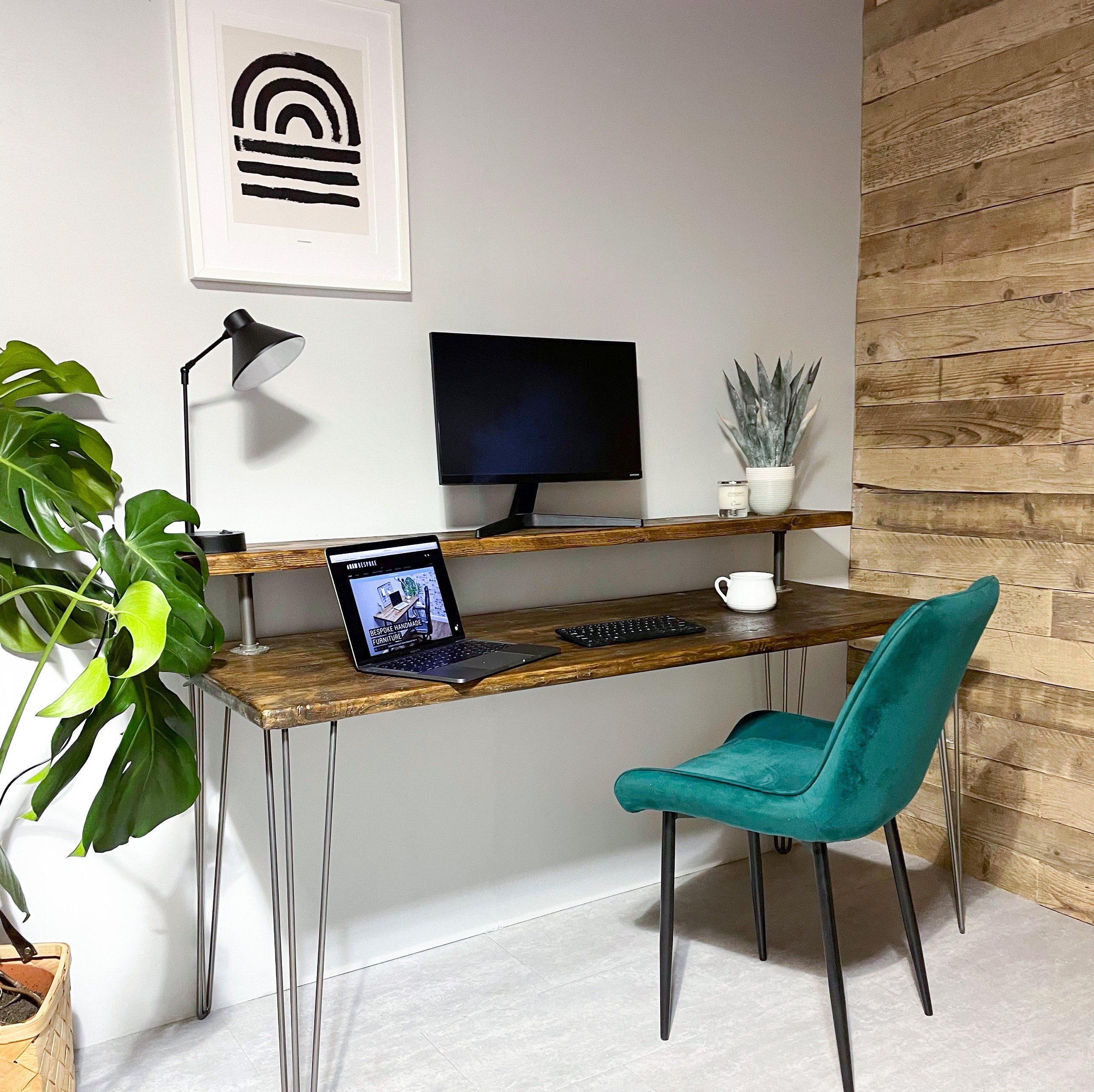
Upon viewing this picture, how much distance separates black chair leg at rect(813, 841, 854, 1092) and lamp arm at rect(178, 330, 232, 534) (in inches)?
49.2

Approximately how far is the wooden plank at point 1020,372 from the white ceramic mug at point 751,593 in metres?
0.77

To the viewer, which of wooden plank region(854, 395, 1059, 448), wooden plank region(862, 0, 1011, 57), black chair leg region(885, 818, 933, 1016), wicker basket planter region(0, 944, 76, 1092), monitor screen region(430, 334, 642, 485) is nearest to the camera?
wicker basket planter region(0, 944, 76, 1092)

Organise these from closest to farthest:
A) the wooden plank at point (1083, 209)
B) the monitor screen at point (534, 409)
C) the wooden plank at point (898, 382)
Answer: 1. the monitor screen at point (534, 409)
2. the wooden plank at point (1083, 209)
3. the wooden plank at point (898, 382)

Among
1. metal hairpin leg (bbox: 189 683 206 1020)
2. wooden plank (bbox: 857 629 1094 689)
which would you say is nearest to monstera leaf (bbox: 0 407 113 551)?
metal hairpin leg (bbox: 189 683 206 1020)

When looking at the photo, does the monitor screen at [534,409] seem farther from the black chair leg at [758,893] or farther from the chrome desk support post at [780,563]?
the black chair leg at [758,893]

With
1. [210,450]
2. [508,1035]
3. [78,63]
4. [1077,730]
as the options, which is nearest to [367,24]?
[78,63]

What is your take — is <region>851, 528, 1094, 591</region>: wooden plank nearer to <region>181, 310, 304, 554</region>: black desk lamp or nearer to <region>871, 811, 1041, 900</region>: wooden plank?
<region>871, 811, 1041, 900</region>: wooden plank

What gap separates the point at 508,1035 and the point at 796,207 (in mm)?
2114

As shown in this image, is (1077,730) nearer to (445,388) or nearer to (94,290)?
(445,388)

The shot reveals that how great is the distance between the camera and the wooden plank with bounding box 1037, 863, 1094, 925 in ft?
7.93

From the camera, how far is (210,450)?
2055mm

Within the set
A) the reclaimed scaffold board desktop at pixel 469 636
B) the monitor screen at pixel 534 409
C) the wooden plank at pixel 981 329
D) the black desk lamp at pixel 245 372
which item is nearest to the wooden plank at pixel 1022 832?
the reclaimed scaffold board desktop at pixel 469 636

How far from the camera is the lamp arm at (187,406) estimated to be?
6.28 ft

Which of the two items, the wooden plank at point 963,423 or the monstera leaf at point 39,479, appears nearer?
the monstera leaf at point 39,479
